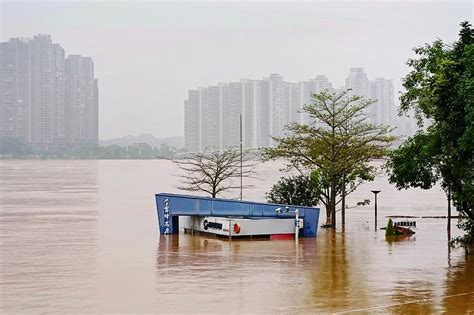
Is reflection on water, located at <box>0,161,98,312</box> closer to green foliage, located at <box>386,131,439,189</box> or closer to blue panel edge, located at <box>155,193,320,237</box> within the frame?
blue panel edge, located at <box>155,193,320,237</box>

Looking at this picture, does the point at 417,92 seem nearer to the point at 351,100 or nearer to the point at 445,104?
the point at 445,104

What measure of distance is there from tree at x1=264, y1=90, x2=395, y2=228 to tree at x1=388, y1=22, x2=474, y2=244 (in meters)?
5.98

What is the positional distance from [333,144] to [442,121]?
1180cm

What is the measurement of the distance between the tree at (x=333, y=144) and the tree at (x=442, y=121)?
19.6 ft

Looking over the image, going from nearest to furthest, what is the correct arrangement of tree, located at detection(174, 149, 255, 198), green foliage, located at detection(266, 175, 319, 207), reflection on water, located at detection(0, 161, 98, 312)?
reflection on water, located at detection(0, 161, 98, 312)
green foliage, located at detection(266, 175, 319, 207)
tree, located at detection(174, 149, 255, 198)

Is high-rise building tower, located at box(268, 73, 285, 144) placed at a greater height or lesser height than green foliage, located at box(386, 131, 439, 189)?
greater

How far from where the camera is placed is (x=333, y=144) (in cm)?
3338

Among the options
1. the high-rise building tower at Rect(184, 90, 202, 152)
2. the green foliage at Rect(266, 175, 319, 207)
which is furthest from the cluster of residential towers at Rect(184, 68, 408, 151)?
the green foliage at Rect(266, 175, 319, 207)

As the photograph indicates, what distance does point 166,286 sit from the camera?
1717 cm

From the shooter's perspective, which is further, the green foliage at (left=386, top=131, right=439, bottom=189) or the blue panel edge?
the blue panel edge

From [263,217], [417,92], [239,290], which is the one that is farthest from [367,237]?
[239,290]

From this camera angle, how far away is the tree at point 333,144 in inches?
1321

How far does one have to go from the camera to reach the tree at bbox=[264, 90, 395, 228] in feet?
110

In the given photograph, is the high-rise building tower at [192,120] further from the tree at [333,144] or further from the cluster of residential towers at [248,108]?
the tree at [333,144]
